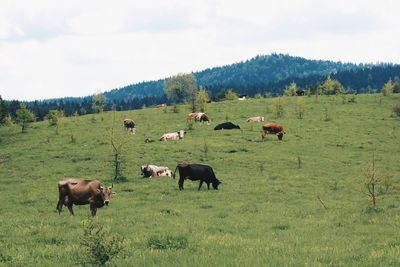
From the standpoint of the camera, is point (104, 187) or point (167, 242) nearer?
point (167, 242)

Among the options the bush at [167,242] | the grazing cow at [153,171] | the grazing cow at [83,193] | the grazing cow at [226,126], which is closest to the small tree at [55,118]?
the grazing cow at [226,126]

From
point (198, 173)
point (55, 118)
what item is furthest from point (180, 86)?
point (198, 173)

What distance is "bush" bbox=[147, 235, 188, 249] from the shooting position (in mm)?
12141

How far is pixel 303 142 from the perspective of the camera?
41.1m

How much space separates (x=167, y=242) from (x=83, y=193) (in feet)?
27.3

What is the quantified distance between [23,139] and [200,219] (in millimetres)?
37267

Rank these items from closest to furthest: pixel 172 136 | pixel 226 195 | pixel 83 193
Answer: pixel 83 193 < pixel 226 195 < pixel 172 136

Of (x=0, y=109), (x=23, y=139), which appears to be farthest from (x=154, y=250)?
(x=0, y=109)

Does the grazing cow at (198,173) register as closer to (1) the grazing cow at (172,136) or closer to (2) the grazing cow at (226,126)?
(1) the grazing cow at (172,136)

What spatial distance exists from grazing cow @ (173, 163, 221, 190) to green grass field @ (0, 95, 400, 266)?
0.61m

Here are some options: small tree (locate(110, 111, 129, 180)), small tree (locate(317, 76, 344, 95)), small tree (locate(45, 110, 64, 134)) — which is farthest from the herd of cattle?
small tree (locate(317, 76, 344, 95))

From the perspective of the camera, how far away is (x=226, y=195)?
23.9 m

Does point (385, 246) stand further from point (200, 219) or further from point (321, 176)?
point (321, 176)

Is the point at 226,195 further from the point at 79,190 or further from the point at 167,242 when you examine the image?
the point at 167,242
